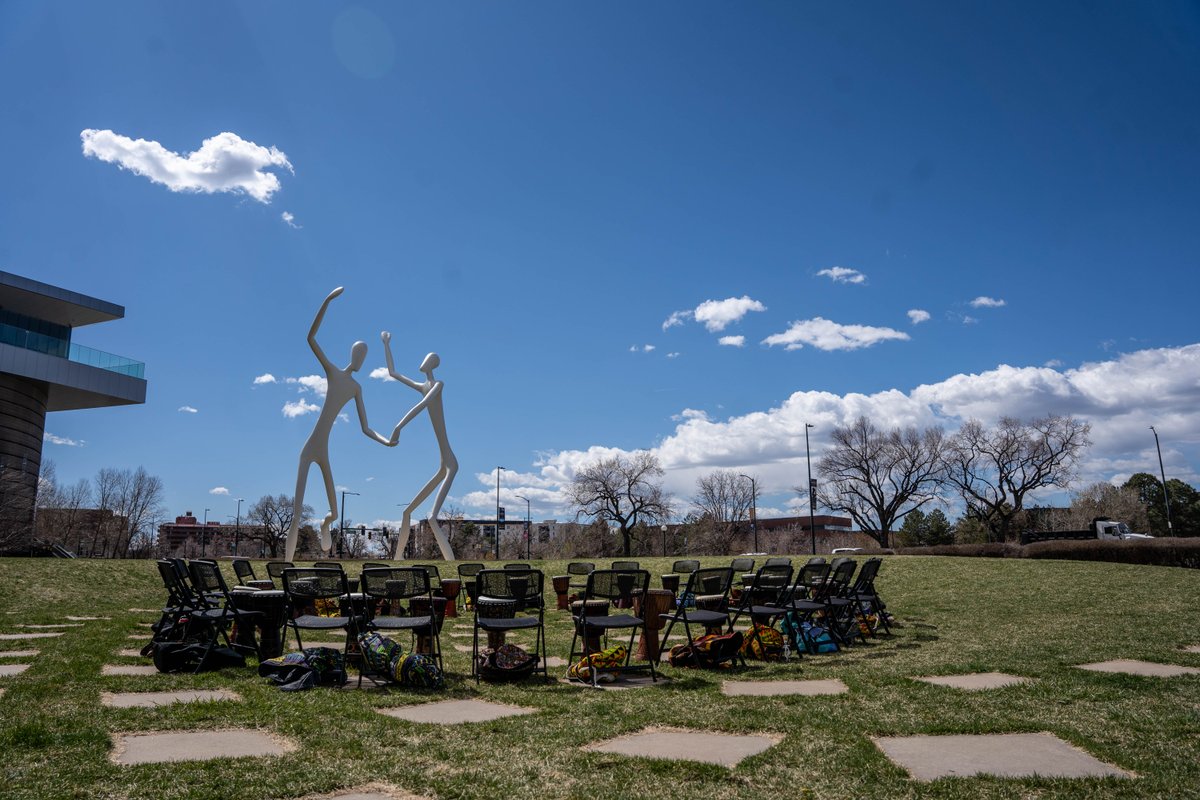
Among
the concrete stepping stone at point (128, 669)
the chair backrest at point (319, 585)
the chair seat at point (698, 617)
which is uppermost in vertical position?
the chair backrest at point (319, 585)

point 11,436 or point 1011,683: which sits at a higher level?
point 11,436

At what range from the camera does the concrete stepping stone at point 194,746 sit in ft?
14.1

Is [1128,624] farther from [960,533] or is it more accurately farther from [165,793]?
[960,533]

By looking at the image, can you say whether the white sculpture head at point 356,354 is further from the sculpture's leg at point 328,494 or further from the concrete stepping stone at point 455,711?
the concrete stepping stone at point 455,711

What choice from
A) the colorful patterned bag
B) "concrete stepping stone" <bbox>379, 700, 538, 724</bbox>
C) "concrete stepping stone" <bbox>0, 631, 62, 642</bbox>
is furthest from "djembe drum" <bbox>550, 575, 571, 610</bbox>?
"concrete stepping stone" <bbox>379, 700, 538, 724</bbox>

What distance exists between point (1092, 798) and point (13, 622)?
540 inches

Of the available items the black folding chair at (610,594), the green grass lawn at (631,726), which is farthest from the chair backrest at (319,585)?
the black folding chair at (610,594)

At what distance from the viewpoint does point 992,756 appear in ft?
14.2

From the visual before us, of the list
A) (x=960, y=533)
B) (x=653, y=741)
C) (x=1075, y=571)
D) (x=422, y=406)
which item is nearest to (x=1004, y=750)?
(x=653, y=741)

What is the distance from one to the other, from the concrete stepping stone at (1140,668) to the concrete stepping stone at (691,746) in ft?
14.6

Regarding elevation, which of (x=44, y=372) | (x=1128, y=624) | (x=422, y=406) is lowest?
(x=1128, y=624)

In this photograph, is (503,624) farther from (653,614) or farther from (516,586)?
(653,614)

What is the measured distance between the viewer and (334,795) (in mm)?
3729

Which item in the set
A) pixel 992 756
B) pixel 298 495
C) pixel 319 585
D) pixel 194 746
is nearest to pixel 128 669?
pixel 319 585
